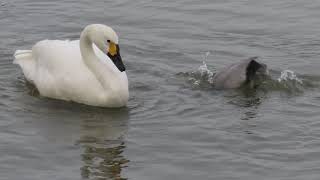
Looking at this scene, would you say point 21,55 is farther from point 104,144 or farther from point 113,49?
point 104,144

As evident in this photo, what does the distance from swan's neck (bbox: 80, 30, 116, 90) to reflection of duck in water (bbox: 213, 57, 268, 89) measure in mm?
1377

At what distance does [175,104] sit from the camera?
972 centimetres

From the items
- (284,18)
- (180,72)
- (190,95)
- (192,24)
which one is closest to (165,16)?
(192,24)

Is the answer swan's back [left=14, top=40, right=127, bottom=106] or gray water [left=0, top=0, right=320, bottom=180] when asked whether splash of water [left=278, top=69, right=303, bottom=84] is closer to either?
gray water [left=0, top=0, right=320, bottom=180]

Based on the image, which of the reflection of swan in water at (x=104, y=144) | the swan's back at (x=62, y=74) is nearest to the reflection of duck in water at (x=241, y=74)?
the reflection of swan in water at (x=104, y=144)

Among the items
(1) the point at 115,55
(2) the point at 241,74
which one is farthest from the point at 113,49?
(2) the point at 241,74

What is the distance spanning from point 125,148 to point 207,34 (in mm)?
4596

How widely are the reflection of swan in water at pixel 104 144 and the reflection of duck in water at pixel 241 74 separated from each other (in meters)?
1.37

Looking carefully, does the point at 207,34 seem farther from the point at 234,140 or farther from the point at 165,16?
the point at 234,140

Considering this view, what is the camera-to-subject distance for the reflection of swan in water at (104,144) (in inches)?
309

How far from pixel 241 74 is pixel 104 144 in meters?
2.48

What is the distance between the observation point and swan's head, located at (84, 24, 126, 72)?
9266mm

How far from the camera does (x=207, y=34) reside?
41.7 feet

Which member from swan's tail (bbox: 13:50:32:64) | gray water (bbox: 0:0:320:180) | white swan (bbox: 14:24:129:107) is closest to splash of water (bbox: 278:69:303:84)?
gray water (bbox: 0:0:320:180)
